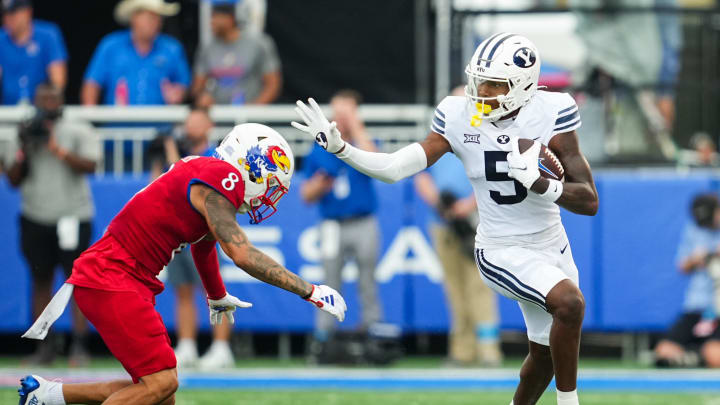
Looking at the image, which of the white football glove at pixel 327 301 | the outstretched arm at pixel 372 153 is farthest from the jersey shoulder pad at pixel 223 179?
the white football glove at pixel 327 301

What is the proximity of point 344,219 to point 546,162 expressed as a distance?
167 inches

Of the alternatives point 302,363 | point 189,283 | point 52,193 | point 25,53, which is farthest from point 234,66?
point 302,363

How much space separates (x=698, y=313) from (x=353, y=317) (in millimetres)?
2933

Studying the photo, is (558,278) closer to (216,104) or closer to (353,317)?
(353,317)

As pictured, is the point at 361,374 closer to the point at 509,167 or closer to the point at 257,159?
the point at 509,167

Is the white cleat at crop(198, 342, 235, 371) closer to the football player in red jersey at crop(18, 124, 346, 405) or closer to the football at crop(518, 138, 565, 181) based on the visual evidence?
the football player in red jersey at crop(18, 124, 346, 405)

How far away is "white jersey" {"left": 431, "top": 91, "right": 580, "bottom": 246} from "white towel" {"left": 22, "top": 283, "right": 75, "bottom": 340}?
205cm

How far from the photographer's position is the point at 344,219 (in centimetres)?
999

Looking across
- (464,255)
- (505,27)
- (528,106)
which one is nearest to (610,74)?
(505,27)

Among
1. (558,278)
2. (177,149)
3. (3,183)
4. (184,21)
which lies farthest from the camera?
(184,21)

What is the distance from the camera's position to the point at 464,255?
998cm

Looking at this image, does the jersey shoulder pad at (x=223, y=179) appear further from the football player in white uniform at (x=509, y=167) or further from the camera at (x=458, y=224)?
the camera at (x=458, y=224)

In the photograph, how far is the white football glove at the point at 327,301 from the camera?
5.36 metres

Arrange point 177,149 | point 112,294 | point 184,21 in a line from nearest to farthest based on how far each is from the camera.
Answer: point 112,294, point 177,149, point 184,21
